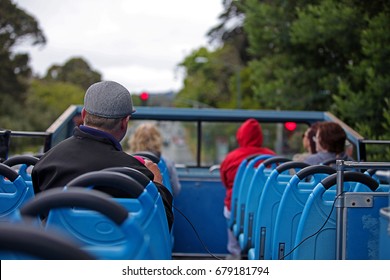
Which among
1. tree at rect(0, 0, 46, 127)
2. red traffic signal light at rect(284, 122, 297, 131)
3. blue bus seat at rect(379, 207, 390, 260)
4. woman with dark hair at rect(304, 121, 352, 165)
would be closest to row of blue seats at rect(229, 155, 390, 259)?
→ blue bus seat at rect(379, 207, 390, 260)

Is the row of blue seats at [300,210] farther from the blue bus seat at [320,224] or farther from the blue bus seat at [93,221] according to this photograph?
the blue bus seat at [93,221]

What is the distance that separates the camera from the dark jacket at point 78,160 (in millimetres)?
2770

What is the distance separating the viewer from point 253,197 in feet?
15.3

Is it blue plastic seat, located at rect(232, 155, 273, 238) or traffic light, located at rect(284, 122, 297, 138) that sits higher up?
traffic light, located at rect(284, 122, 297, 138)

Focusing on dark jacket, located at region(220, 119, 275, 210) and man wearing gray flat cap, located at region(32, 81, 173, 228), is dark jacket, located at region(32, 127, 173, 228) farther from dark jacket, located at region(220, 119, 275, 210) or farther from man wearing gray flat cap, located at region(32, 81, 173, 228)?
dark jacket, located at region(220, 119, 275, 210)

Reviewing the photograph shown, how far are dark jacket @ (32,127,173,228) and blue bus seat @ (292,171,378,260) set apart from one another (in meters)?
0.84

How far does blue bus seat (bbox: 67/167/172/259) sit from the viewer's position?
215 centimetres

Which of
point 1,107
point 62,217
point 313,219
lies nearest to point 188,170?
point 313,219

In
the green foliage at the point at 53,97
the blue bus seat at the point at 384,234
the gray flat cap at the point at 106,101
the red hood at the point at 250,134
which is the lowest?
the green foliage at the point at 53,97

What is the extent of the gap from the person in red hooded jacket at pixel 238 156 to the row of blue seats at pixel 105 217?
132 inches

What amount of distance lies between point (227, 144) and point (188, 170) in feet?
4.53

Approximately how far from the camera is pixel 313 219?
326cm

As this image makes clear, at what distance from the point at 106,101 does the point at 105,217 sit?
3.18ft

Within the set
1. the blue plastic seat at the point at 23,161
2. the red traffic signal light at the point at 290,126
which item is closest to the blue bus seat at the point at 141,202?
the blue plastic seat at the point at 23,161
